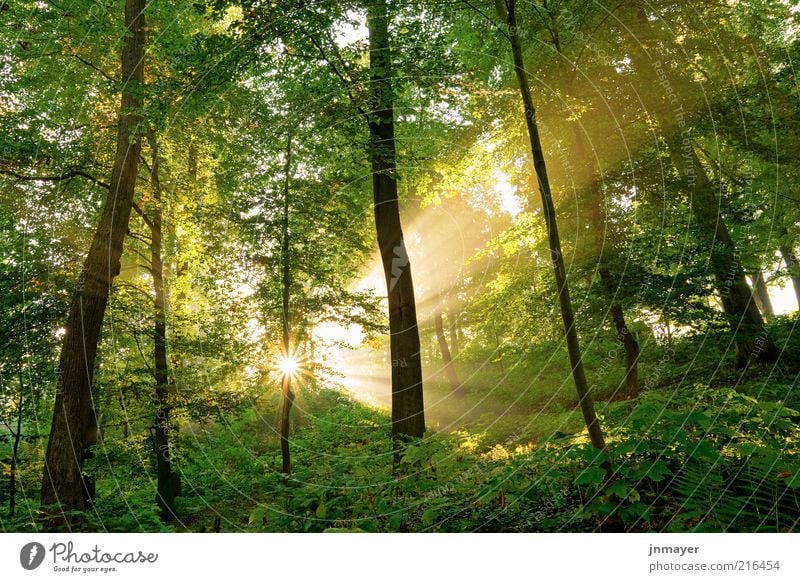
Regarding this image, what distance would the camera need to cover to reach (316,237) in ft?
39.6

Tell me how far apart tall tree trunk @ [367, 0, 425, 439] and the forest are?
6cm

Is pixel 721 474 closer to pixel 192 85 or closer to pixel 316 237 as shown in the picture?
pixel 192 85

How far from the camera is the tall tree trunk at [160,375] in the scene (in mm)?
11031

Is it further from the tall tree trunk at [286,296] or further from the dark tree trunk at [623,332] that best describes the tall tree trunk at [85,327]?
the dark tree trunk at [623,332]

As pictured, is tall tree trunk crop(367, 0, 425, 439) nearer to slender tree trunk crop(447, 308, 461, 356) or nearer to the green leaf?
the green leaf

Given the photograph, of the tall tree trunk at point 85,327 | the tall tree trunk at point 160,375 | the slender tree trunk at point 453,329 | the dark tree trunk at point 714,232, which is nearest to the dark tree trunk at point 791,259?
the dark tree trunk at point 714,232

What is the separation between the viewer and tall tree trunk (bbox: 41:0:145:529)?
6.88 metres

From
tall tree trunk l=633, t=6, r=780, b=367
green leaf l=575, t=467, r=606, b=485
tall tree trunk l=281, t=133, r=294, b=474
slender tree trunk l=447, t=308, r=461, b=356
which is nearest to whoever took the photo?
green leaf l=575, t=467, r=606, b=485

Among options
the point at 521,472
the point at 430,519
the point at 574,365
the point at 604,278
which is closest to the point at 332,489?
the point at 430,519

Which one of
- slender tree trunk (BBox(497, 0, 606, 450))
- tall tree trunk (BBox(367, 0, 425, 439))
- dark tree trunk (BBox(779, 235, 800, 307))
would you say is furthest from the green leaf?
dark tree trunk (BBox(779, 235, 800, 307))
